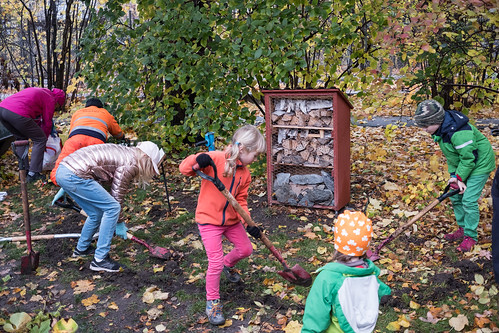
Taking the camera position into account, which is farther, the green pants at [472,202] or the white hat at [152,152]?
the green pants at [472,202]

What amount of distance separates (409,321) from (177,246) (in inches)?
109

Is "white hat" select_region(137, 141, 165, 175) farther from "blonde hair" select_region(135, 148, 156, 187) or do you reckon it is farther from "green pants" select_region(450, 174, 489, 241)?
"green pants" select_region(450, 174, 489, 241)

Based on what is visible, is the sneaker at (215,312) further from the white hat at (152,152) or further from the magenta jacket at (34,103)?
the magenta jacket at (34,103)

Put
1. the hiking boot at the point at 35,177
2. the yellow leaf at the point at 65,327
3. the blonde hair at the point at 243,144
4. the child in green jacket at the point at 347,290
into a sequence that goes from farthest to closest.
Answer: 1. the hiking boot at the point at 35,177
2. the blonde hair at the point at 243,144
3. the yellow leaf at the point at 65,327
4. the child in green jacket at the point at 347,290

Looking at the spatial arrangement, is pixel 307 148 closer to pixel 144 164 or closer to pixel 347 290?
pixel 144 164

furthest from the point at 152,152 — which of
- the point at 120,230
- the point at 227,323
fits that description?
the point at 227,323

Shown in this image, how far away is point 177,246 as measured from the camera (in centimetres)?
530

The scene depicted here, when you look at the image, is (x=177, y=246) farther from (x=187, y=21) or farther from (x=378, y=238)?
(x=187, y=21)

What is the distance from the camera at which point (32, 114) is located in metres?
7.57

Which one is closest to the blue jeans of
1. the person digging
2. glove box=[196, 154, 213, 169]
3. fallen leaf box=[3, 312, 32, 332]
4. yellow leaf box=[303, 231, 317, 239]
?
the person digging

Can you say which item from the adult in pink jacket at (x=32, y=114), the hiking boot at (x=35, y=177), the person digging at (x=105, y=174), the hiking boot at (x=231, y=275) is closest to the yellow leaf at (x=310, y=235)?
the hiking boot at (x=231, y=275)

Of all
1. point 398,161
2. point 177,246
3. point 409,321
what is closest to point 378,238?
point 409,321

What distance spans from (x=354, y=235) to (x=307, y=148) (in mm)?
3945

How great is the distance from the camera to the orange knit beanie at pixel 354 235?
2.30m
